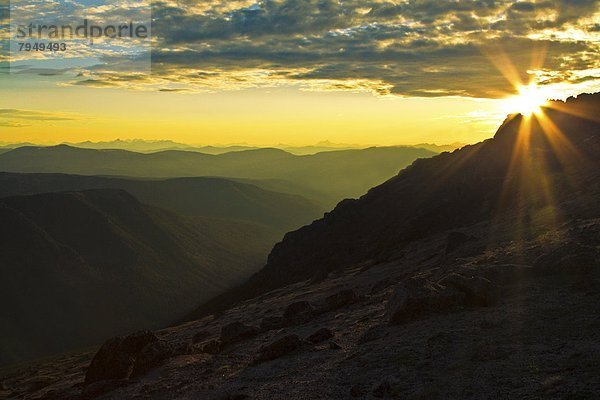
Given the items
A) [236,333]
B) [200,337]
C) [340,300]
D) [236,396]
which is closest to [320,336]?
[236,396]

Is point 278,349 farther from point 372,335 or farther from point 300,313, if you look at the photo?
point 300,313

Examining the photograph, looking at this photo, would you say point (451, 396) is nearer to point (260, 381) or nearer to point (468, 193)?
point (260, 381)

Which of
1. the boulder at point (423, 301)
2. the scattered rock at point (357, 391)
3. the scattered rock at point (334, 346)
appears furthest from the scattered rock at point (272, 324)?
the scattered rock at point (357, 391)

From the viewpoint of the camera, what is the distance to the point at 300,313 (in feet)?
116

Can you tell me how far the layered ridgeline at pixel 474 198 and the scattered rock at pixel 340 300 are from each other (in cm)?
1546

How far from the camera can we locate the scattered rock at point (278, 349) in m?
25.6

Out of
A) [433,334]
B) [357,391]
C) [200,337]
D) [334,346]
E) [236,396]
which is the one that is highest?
[433,334]

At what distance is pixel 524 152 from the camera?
247 ft

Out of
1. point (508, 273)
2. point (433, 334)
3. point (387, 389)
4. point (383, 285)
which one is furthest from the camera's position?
point (383, 285)

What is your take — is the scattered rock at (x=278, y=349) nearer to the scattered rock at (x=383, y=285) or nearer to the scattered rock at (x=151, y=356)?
the scattered rock at (x=151, y=356)

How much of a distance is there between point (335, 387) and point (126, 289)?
14381cm

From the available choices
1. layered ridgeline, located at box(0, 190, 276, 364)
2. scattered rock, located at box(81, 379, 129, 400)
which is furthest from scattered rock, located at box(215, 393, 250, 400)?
layered ridgeline, located at box(0, 190, 276, 364)

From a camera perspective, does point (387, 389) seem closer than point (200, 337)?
Yes

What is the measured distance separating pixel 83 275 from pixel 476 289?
14894cm
